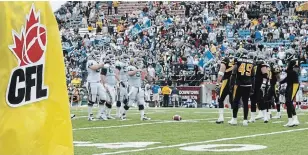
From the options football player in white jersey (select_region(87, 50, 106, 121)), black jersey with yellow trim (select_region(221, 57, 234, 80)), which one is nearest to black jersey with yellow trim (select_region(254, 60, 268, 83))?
black jersey with yellow trim (select_region(221, 57, 234, 80))

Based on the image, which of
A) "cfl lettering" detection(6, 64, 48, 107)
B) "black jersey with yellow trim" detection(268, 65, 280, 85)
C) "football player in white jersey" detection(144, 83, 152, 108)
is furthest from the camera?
"football player in white jersey" detection(144, 83, 152, 108)

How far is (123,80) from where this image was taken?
758 inches

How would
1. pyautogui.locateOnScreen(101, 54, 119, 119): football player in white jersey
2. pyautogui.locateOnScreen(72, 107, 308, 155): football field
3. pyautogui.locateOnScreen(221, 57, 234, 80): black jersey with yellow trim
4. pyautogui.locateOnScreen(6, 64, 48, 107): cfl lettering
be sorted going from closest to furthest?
pyautogui.locateOnScreen(6, 64, 48, 107): cfl lettering → pyautogui.locateOnScreen(72, 107, 308, 155): football field → pyautogui.locateOnScreen(221, 57, 234, 80): black jersey with yellow trim → pyautogui.locateOnScreen(101, 54, 119, 119): football player in white jersey

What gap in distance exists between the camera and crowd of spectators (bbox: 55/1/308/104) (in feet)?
107

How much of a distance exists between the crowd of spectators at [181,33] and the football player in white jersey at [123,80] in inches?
433

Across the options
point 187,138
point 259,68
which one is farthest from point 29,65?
point 259,68

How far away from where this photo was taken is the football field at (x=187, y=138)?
32.7 ft

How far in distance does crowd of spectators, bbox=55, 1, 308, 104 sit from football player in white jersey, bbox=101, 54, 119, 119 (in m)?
11.2

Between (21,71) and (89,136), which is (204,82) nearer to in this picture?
(89,136)

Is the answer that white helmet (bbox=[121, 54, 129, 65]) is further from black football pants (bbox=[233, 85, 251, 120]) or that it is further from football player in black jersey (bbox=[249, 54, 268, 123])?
black football pants (bbox=[233, 85, 251, 120])

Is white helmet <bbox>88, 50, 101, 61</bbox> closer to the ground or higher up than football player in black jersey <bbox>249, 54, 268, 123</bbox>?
higher up

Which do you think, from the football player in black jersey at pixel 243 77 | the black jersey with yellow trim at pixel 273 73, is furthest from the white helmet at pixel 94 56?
the black jersey with yellow trim at pixel 273 73

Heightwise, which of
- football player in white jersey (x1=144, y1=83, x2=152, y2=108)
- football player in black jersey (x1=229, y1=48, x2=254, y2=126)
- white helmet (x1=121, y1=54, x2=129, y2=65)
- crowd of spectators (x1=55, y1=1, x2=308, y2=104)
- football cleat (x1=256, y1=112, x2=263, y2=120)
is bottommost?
football cleat (x1=256, y1=112, x2=263, y2=120)

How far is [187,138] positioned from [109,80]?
7427 mm
